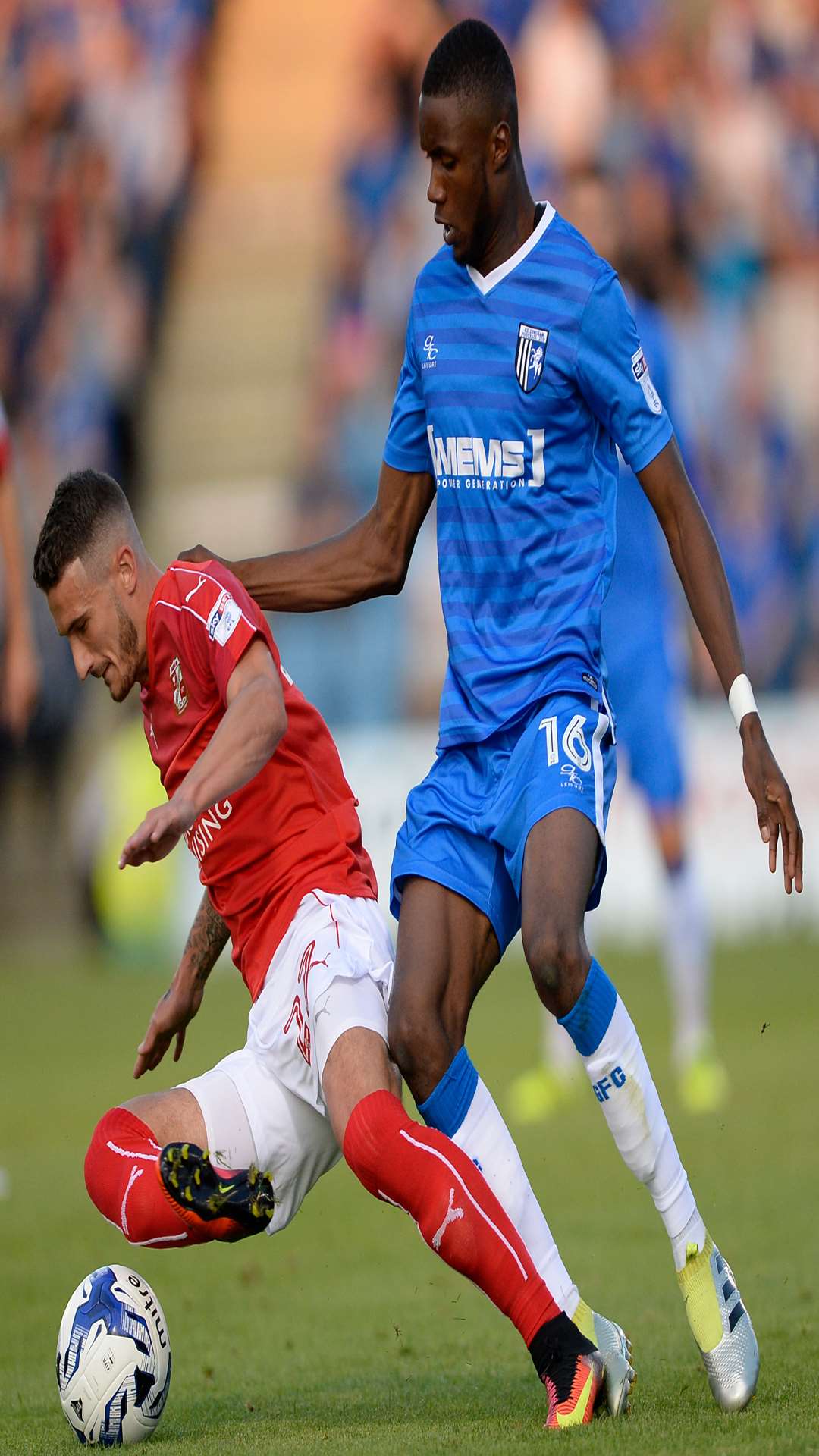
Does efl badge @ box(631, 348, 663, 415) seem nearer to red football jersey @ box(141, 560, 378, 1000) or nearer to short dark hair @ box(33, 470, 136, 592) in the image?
red football jersey @ box(141, 560, 378, 1000)

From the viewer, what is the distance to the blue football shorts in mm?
4066

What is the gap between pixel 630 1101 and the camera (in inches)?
158

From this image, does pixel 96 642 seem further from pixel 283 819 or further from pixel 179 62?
pixel 179 62

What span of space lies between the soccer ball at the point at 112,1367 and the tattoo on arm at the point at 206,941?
750mm

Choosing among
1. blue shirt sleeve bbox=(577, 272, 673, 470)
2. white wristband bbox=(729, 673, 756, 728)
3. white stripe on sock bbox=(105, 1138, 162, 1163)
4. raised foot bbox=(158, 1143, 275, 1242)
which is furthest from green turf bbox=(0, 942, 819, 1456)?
blue shirt sleeve bbox=(577, 272, 673, 470)


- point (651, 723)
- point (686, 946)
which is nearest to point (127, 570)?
point (651, 723)

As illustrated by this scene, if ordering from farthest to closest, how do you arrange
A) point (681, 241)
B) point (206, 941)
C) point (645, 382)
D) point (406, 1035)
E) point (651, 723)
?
point (681, 241) < point (651, 723) < point (206, 941) < point (645, 382) < point (406, 1035)

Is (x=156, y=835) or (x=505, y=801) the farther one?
(x=505, y=801)

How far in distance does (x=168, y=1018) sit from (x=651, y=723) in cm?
368

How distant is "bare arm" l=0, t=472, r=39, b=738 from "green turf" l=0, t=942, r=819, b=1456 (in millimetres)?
1727

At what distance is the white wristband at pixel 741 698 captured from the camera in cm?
395

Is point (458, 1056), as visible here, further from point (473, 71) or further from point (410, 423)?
point (473, 71)

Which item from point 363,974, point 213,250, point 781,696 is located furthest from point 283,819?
point 213,250

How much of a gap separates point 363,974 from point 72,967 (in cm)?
1048
